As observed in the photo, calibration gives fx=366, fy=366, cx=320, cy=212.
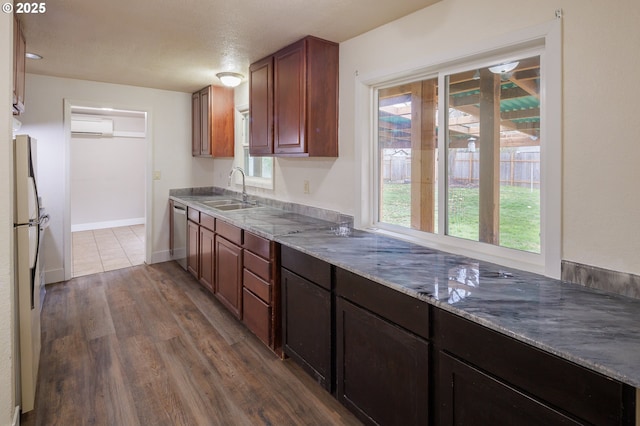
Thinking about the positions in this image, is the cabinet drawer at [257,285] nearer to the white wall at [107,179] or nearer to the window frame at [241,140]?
the window frame at [241,140]

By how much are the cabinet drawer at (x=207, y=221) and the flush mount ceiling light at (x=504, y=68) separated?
8.32 ft

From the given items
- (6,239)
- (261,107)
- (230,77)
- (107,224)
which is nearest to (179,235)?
(230,77)

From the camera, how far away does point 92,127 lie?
7.05 metres

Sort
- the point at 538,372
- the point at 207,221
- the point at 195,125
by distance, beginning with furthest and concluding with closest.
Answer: the point at 195,125, the point at 207,221, the point at 538,372

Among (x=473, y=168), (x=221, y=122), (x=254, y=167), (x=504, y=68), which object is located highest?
(x=221, y=122)

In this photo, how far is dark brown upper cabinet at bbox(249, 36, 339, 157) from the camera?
2734 millimetres

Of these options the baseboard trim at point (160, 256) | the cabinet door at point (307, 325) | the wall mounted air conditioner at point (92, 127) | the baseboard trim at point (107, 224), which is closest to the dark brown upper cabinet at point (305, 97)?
the cabinet door at point (307, 325)

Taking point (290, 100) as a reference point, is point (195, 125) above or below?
above

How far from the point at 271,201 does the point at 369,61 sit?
177cm

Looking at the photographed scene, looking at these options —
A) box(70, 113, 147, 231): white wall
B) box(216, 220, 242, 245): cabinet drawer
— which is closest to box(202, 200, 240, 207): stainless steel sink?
box(216, 220, 242, 245): cabinet drawer

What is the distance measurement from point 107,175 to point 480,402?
26.1 ft

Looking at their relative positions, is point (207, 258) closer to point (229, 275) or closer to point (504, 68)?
point (229, 275)

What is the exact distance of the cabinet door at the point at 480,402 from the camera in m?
1.11

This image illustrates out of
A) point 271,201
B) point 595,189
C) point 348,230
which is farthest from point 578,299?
point 271,201
